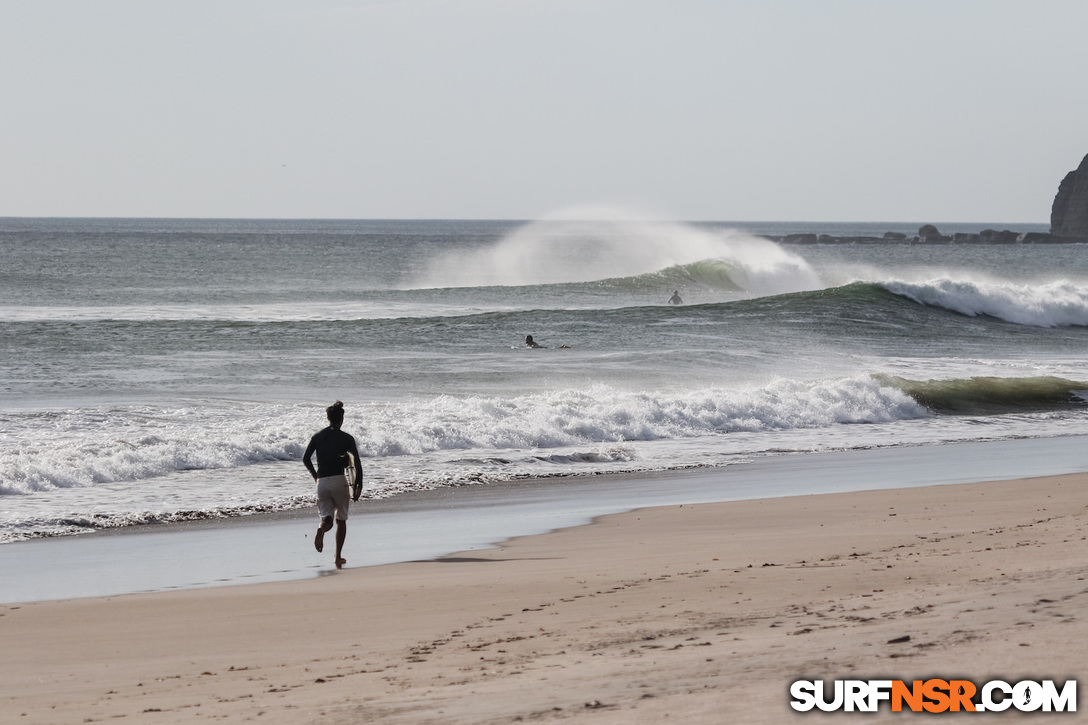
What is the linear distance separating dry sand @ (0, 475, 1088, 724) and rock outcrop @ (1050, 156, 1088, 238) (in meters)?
147

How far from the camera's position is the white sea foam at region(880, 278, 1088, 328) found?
4022 centimetres

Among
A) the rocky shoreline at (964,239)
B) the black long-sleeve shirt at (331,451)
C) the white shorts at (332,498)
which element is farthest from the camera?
the rocky shoreline at (964,239)

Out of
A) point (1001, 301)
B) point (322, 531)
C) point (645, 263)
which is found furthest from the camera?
point (645, 263)

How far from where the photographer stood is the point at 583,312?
39000 mm

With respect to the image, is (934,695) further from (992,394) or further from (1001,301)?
(1001,301)

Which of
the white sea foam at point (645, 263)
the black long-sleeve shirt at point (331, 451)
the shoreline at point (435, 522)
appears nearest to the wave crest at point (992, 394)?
the shoreline at point (435, 522)

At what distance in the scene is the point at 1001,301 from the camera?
4078 cm

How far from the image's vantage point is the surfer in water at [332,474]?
9773 millimetres

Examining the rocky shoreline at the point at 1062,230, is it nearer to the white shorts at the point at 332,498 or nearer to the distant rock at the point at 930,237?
the distant rock at the point at 930,237

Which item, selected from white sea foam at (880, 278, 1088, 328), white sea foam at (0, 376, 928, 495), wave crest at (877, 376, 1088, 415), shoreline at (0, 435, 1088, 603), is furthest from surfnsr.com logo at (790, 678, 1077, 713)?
white sea foam at (880, 278, 1088, 328)

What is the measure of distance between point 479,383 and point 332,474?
12750mm

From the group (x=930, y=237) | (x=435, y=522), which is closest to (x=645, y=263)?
(x=435, y=522)

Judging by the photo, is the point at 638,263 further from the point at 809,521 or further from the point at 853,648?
the point at 853,648

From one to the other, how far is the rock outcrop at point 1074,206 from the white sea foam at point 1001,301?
4398 inches
